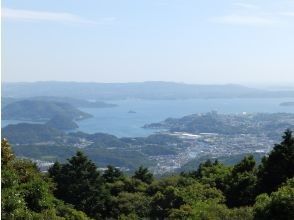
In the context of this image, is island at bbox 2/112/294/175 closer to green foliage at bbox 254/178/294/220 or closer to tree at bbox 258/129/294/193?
tree at bbox 258/129/294/193

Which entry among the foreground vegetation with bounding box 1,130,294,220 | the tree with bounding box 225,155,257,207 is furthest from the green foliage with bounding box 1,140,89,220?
the tree with bounding box 225,155,257,207

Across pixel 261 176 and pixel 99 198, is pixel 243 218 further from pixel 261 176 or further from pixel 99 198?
pixel 99 198

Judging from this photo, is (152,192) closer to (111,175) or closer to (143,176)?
(111,175)

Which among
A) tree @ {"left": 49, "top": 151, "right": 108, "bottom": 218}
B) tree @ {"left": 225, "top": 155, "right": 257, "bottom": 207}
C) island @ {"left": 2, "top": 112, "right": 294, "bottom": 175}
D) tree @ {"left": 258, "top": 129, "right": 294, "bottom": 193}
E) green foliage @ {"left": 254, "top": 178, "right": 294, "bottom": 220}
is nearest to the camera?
green foliage @ {"left": 254, "top": 178, "right": 294, "bottom": 220}

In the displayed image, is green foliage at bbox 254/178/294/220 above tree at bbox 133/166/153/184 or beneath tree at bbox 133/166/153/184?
above

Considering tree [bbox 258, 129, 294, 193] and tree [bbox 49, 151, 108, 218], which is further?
tree [bbox 49, 151, 108, 218]

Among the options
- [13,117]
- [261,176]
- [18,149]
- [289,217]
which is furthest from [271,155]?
[13,117]

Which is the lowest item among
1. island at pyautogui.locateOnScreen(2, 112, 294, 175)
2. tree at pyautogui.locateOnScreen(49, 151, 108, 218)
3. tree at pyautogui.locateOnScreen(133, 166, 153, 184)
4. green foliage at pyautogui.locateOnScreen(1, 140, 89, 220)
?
island at pyautogui.locateOnScreen(2, 112, 294, 175)
